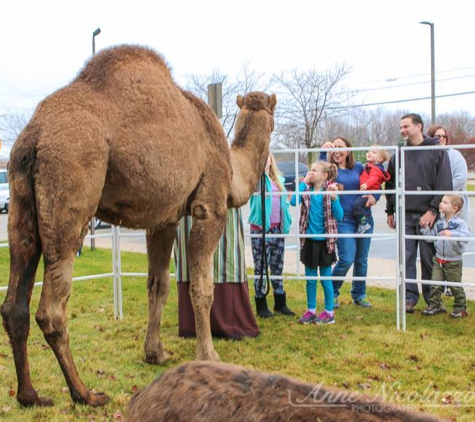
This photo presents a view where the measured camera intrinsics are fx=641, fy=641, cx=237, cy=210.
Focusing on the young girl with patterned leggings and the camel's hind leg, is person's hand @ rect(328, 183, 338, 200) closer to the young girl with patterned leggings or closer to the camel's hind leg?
the young girl with patterned leggings

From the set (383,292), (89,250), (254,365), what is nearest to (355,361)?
(254,365)

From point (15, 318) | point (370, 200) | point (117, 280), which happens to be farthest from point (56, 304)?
point (370, 200)

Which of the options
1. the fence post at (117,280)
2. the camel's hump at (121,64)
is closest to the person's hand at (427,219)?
the camel's hump at (121,64)

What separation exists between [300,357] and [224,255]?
56.1 inches

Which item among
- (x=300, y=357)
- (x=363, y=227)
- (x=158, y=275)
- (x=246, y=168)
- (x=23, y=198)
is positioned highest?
(x=246, y=168)

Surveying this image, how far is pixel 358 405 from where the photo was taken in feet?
6.88

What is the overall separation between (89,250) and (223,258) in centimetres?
818

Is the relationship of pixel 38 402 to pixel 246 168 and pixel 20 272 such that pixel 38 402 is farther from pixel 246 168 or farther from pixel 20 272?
pixel 246 168

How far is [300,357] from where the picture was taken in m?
5.96

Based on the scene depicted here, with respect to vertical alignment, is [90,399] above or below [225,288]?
below

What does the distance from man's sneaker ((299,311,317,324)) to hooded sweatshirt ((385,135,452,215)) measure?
168 cm

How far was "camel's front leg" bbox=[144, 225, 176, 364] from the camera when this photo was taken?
19.7ft

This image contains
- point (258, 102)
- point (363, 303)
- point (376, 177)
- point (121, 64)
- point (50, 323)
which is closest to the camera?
point (50, 323)

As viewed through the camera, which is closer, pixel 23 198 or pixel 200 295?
pixel 23 198
